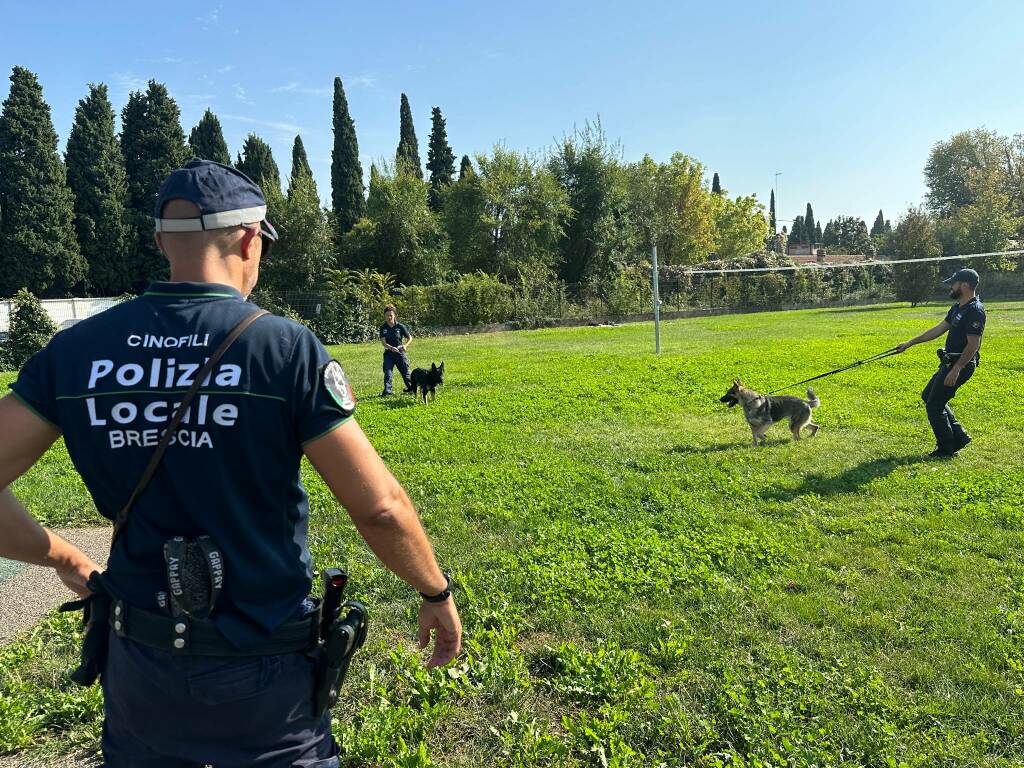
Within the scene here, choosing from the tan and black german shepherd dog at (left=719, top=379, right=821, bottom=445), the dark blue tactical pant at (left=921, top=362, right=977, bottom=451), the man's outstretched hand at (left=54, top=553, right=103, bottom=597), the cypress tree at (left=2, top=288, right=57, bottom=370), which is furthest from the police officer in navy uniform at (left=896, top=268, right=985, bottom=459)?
the cypress tree at (left=2, top=288, right=57, bottom=370)

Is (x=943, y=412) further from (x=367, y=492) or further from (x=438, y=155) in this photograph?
(x=438, y=155)

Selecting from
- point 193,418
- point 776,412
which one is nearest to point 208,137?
point 776,412

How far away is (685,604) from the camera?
4.11 metres

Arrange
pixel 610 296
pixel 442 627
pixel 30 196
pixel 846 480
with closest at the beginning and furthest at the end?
1. pixel 442 627
2. pixel 846 480
3. pixel 30 196
4. pixel 610 296

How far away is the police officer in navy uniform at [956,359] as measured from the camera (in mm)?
7016

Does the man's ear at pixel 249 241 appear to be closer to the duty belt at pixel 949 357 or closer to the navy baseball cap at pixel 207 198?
the navy baseball cap at pixel 207 198

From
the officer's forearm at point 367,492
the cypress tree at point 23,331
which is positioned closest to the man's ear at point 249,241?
the officer's forearm at point 367,492

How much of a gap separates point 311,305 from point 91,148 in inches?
803

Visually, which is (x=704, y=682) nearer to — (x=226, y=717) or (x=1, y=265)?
(x=226, y=717)

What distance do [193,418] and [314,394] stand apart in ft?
0.93

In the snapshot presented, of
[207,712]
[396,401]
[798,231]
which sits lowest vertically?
[396,401]

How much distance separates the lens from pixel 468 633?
381 cm

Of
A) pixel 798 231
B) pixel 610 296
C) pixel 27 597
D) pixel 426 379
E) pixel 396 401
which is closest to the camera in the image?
pixel 27 597

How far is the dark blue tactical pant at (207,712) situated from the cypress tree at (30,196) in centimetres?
4288
